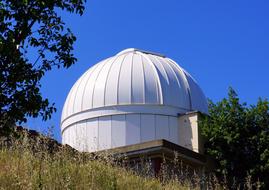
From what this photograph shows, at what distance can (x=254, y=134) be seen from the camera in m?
21.4

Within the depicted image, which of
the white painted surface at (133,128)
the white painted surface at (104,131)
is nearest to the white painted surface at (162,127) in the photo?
the white painted surface at (133,128)

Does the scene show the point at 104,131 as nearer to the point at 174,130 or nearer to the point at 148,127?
the point at 148,127

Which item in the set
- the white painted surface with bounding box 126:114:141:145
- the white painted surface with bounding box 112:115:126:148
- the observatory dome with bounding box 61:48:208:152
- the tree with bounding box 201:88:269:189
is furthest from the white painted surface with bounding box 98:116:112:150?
the tree with bounding box 201:88:269:189

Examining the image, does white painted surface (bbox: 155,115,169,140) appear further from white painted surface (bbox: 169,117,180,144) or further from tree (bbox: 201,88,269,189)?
tree (bbox: 201,88,269,189)

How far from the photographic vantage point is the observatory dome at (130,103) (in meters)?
24.4

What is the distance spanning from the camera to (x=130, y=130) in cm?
2430

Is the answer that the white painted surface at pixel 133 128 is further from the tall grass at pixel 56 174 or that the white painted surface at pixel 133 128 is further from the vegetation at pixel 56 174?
the vegetation at pixel 56 174

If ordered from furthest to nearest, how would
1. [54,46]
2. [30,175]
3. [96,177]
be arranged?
1. [96,177]
2. [30,175]
3. [54,46]

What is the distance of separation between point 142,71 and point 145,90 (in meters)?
1.15

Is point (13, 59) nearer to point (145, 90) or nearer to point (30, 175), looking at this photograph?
point (30, 175)

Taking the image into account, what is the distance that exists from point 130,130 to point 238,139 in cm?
510

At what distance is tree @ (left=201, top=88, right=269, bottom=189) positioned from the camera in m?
20.6

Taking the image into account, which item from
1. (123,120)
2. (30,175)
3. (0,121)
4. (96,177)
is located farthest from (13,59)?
(123,120)

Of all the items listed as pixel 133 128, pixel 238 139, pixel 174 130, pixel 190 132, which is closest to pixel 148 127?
pixel 133 128
